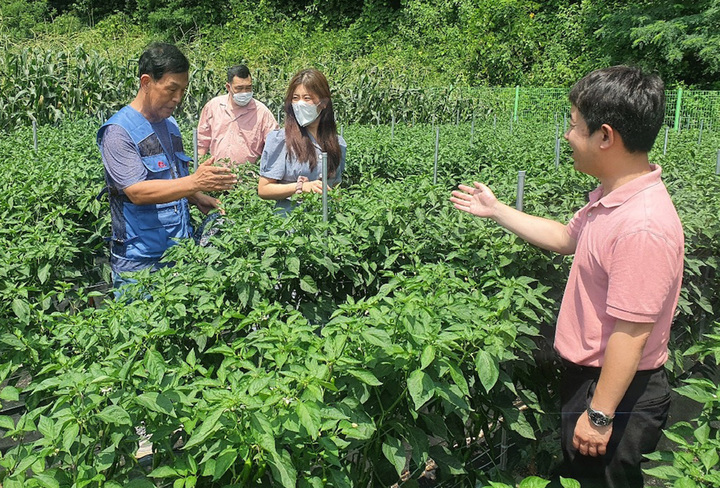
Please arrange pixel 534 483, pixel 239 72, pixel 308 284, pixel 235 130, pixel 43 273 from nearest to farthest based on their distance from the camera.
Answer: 1. pixel 534 483
2. pixel 308 284
3. pixel 43 273
4. pixel 235 130
5. pixel 239 72

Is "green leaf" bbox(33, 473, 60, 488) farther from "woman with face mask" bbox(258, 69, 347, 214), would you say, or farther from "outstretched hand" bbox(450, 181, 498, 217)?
"woman with face mask" bbox(258, 69, 347, 214)

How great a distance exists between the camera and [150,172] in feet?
10.3

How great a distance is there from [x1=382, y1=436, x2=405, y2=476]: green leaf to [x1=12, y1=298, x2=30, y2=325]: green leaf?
1.38 metres

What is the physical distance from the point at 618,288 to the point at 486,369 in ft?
1.49

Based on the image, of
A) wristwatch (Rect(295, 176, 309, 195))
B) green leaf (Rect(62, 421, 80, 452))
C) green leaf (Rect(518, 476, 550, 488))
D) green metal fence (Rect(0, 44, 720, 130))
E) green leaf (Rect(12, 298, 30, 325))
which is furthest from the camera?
green metal fence (Rect(0, 44, 720, 130))

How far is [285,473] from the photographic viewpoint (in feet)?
5.44

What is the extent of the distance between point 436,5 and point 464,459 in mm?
24010

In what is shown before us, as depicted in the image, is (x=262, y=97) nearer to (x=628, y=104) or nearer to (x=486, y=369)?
(x=628, y=104)

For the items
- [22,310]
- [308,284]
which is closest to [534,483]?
[308,284]

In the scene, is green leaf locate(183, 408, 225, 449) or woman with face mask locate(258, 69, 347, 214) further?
woman with face mask locate(258, 69, 347, 214)

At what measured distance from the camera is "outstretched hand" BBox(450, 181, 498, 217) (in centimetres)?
257

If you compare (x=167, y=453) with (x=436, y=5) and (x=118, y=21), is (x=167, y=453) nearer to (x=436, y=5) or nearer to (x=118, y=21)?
(x=436, y=5)

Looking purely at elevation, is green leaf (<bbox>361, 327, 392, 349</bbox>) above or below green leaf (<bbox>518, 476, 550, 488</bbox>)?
above

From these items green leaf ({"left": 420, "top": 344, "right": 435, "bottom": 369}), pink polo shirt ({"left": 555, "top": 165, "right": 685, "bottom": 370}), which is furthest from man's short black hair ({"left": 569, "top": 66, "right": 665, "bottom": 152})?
green leaf ({"left": 420, "top": 344, "right": 435, "bottom": 369})
